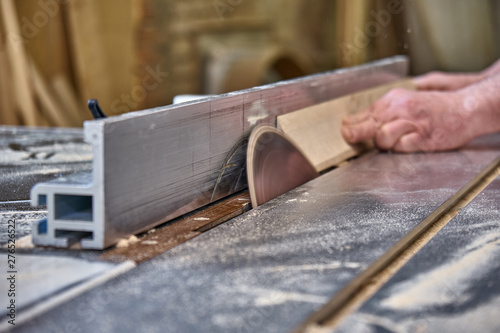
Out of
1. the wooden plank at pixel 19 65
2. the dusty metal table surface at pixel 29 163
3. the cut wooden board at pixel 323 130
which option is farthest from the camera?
the wooden plank at pixel 19 65

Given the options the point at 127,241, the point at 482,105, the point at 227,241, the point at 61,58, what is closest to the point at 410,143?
the point at 482,105

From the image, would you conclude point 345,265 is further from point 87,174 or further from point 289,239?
point 87,174

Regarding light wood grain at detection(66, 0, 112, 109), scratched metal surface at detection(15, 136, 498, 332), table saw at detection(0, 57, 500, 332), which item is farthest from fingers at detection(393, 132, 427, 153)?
light wood grain at detection(66, 0, 112, 109)

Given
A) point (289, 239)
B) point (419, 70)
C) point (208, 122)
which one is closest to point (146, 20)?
point (419, 70)

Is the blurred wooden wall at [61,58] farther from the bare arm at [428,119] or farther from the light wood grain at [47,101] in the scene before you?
the bare arm at [428,119]

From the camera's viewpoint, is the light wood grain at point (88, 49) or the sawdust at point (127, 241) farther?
the light wood grain at point (88, 49)

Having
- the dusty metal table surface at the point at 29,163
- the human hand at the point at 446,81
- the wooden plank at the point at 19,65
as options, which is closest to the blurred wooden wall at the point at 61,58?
the wooden plank at the point at 19,65

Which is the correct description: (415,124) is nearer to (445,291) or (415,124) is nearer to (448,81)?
(448,81)

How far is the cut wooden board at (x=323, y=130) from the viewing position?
6.66 feet

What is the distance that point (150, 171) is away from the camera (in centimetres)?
137

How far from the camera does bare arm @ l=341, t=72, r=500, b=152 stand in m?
2.27

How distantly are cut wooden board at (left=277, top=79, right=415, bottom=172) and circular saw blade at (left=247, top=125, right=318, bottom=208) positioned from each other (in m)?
0.12

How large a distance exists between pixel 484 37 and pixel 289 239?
4948mm

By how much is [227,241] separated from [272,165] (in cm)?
49
